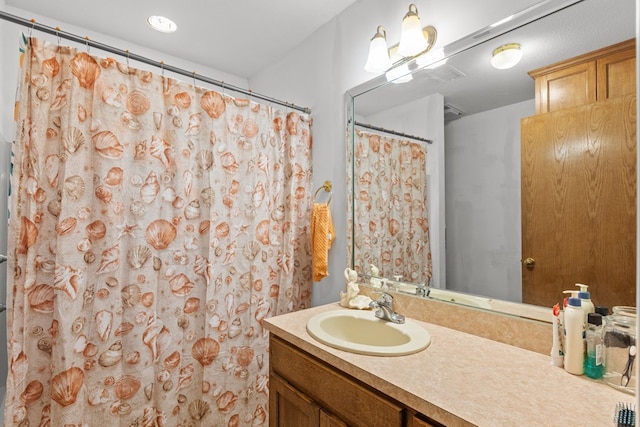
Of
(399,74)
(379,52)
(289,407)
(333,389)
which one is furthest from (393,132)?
(289,407)

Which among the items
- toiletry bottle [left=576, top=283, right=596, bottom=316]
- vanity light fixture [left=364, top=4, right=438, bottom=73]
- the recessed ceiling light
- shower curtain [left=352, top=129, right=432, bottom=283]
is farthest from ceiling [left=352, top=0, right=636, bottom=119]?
the recessed ceiling light

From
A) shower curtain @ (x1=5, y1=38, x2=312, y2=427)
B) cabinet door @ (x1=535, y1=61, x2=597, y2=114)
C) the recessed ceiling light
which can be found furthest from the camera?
the recessed ceiling light

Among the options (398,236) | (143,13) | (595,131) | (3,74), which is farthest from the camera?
(143,13)

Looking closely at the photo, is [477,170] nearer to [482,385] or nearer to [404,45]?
[404,45]

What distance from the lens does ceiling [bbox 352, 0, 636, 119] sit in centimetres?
93

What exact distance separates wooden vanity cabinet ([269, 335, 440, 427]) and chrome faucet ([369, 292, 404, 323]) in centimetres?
39

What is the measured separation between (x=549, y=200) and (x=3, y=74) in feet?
8.95

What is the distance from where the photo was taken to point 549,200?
1.03 metres

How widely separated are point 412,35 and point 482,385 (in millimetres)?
1356

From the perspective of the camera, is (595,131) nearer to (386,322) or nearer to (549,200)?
(549,200)

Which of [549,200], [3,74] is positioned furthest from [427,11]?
[3,74]

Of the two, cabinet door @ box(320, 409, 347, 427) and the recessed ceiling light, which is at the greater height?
the recessed ceiling light

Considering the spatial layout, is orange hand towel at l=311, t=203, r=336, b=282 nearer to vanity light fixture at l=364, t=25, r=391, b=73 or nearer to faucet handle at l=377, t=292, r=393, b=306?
faucet handle at l=377, t=292, r=393, b=306

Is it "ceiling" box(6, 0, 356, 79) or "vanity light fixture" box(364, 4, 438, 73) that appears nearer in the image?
"vanity light fixture" box(364, 4, 438, 73)
